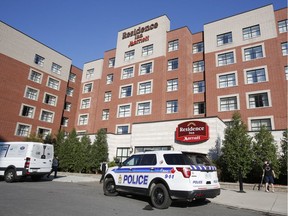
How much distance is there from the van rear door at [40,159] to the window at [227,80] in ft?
70.8

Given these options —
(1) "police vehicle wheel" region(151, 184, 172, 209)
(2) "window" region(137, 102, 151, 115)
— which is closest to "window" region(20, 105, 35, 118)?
(2) "window" region(137, 102, 151, 115)

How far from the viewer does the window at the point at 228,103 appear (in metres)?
26.7

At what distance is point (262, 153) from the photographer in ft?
56.0

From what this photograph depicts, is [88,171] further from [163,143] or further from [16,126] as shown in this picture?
[16,126]

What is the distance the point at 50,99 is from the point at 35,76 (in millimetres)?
4598

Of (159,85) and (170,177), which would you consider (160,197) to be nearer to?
(170,177)

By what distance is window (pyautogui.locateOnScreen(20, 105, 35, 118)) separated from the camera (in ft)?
112

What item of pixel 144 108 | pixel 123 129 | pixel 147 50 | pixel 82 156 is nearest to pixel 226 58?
pixel 147 50

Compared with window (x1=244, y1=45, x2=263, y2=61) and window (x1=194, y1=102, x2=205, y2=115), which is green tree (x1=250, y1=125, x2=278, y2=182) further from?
window (x1=244, y1=45, x2=263, y2=61)

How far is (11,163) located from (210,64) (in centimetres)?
2516

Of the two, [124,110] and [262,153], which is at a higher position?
[124,110]

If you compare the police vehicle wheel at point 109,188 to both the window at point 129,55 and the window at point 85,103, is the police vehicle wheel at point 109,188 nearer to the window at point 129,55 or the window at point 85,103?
the window at point 129,55

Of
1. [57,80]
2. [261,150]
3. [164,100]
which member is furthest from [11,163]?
[57,80]

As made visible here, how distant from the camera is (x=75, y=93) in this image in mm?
43531
